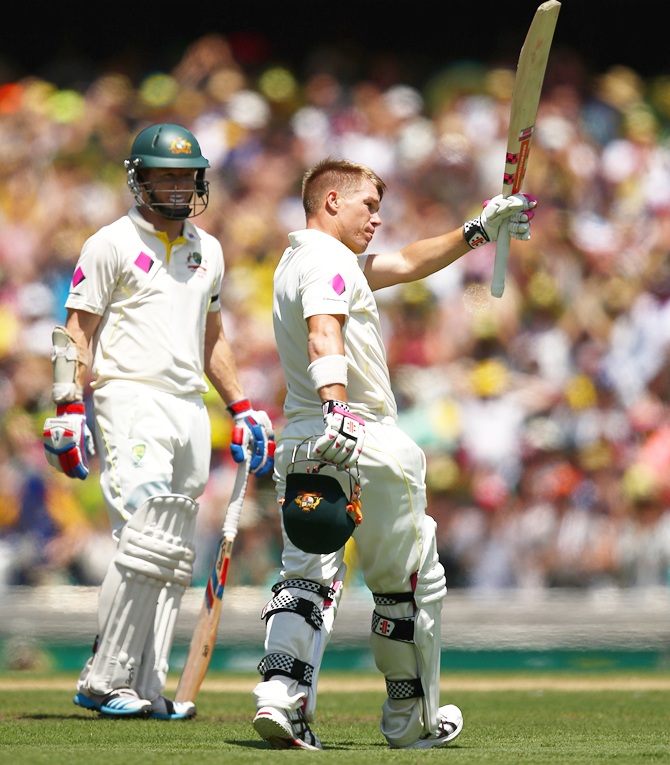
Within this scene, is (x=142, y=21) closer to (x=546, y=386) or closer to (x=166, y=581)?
(x=546, y=386)

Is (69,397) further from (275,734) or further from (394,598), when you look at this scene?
(275,734)

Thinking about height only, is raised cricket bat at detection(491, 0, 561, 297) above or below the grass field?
above

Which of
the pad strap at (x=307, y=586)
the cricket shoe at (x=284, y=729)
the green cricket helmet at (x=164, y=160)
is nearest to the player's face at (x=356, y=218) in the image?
the pad strap at (x=307, y=586)

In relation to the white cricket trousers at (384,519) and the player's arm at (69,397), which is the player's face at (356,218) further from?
the player's arm at (69,397)

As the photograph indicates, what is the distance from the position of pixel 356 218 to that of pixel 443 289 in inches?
201

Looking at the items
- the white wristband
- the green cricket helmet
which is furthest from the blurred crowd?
the white wristband

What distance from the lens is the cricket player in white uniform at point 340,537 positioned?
3.86 meters

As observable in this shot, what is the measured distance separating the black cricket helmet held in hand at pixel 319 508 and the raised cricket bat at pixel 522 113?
993mm

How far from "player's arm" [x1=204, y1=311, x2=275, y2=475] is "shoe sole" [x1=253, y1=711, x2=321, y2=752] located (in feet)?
5.62

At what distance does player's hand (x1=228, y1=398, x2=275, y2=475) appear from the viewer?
18.1ft

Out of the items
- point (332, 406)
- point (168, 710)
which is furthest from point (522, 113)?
point (168, 710)

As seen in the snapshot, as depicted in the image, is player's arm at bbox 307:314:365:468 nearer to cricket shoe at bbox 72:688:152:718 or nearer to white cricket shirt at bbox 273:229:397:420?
white cricket shirt at bbox 273:229:397:420

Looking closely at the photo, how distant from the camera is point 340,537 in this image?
12.4ft

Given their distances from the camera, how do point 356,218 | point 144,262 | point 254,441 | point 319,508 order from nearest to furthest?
1. point 319,508
2. point 356,218
3. point 144,262
4. point 254,441
